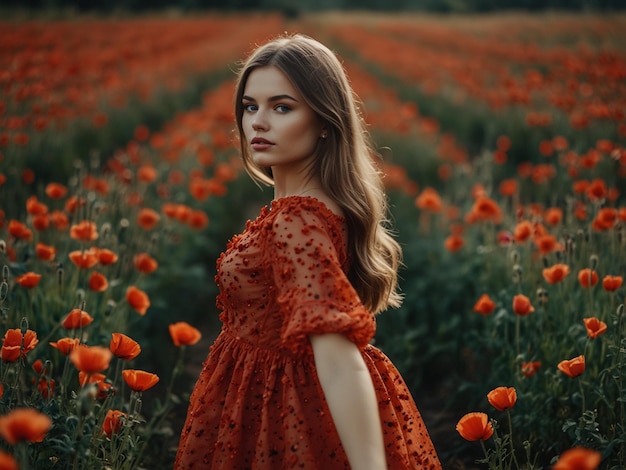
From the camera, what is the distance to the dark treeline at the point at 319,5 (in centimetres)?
1324

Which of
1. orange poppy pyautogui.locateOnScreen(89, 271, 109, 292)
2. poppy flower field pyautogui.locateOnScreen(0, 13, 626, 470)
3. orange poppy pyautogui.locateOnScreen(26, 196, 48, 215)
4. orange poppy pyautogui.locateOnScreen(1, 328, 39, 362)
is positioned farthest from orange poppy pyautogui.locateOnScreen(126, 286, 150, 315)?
orange poppy pyautogui.locateOnScreen(26, 196, 48, 215)

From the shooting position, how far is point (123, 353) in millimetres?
1580

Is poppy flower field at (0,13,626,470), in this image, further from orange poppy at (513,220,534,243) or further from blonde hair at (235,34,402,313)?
blonde hair at (235,34,402,313)

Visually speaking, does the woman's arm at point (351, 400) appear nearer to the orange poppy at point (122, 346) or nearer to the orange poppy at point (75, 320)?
the orange poppy at point (122, 346)

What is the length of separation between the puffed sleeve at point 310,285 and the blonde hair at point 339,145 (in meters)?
0.19

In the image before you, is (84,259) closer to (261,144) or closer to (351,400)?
(261,144)

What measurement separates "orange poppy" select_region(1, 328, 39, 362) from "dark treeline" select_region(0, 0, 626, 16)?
1078 centimetres

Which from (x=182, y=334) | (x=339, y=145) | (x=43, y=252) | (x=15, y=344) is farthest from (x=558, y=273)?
(x=43, y=252)

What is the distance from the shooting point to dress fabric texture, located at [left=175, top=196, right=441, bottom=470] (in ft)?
4.38

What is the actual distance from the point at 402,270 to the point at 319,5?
35816 millimetres

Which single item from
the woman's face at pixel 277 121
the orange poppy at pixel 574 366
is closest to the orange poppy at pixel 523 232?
the orange poppy at pixel 574 366

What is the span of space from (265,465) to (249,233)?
59 cm

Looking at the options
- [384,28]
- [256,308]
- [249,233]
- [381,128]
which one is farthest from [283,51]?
[384,28]

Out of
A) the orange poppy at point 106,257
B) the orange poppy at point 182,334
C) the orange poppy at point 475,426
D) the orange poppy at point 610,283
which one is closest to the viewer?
the orange poppy at point 475,426
